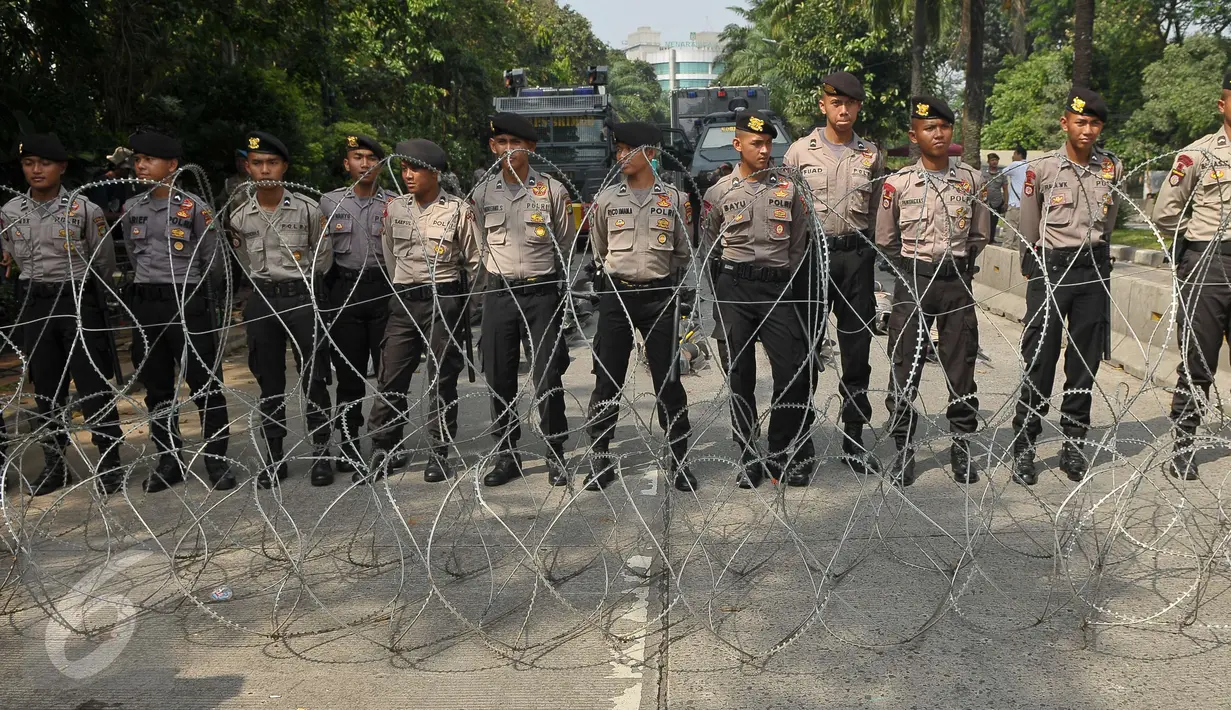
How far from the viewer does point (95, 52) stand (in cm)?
952

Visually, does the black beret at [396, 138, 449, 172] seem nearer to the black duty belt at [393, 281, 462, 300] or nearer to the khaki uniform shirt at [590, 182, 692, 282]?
the black duty belt at [393, 281, 462, 300]

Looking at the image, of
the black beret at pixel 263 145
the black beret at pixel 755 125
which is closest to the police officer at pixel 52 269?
the black beret at pixel 263 145

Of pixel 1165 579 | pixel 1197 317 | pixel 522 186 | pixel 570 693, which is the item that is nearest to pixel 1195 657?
pixel 1165 579

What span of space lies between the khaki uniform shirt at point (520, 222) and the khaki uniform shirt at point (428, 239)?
0.37ft

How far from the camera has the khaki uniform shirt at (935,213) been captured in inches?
216

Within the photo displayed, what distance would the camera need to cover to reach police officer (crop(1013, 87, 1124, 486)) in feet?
17.7

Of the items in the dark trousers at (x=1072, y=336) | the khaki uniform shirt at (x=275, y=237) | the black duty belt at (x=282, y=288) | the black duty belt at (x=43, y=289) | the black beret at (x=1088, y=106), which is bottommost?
the dark trousers at (x=1072, y=336)

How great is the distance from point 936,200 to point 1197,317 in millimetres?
1479

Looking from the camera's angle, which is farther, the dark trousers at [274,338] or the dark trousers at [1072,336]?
the dark trousers at [274,338]

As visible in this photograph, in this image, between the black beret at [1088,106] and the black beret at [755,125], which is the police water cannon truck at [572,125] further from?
the black beret at [1088,106]

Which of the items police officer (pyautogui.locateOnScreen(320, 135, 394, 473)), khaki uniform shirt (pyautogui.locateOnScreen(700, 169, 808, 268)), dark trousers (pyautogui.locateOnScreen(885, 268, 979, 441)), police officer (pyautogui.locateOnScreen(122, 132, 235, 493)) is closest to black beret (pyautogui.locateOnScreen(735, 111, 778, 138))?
khaki uniform shirt (pyautogui.locateOnScreen(700, 169, 808, 268))

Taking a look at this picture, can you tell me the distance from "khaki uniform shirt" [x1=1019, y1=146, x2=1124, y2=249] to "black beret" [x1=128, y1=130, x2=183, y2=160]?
448cm

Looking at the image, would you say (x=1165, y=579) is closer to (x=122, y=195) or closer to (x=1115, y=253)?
(x=122, y=195)

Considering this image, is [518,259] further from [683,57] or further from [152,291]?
[683,57]
